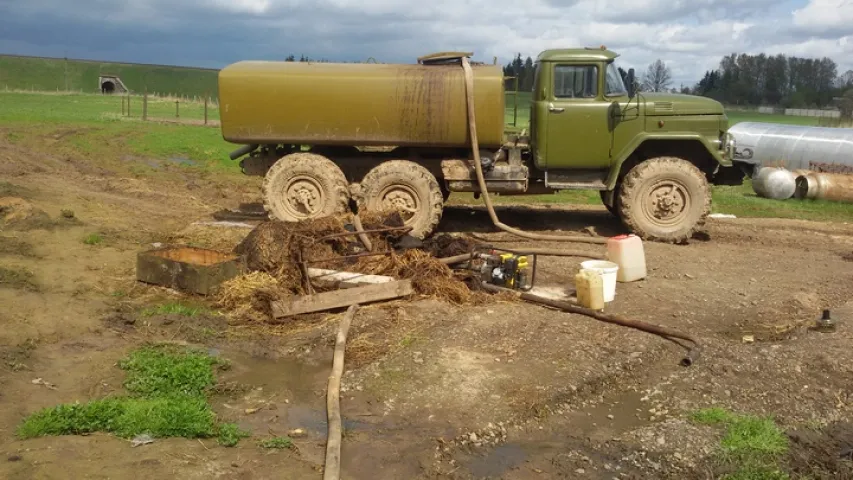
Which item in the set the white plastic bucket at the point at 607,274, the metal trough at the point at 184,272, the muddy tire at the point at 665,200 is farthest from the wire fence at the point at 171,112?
the white plastic bucket at the point at 607,274

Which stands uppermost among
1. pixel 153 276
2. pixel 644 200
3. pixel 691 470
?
pixel 644 200

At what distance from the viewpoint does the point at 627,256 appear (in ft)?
30.0

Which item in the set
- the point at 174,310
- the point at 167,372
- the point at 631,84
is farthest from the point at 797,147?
the point at 167,372

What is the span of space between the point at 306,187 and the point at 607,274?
5001 millimetres

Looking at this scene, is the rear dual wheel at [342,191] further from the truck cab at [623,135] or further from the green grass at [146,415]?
the green grass at [146,415]

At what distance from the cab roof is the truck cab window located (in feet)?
0.37

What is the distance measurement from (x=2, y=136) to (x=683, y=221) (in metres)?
20.0

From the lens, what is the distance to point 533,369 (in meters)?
6.51

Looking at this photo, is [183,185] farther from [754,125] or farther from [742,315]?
[754,125]

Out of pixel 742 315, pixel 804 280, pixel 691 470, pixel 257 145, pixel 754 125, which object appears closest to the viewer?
pixel 691 470

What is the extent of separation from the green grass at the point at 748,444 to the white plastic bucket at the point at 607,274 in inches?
103

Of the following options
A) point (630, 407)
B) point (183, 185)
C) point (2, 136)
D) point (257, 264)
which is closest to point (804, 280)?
point (630, 407)

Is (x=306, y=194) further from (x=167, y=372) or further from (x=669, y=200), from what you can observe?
(x=167, y=372)

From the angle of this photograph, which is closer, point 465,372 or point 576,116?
point 465,372
